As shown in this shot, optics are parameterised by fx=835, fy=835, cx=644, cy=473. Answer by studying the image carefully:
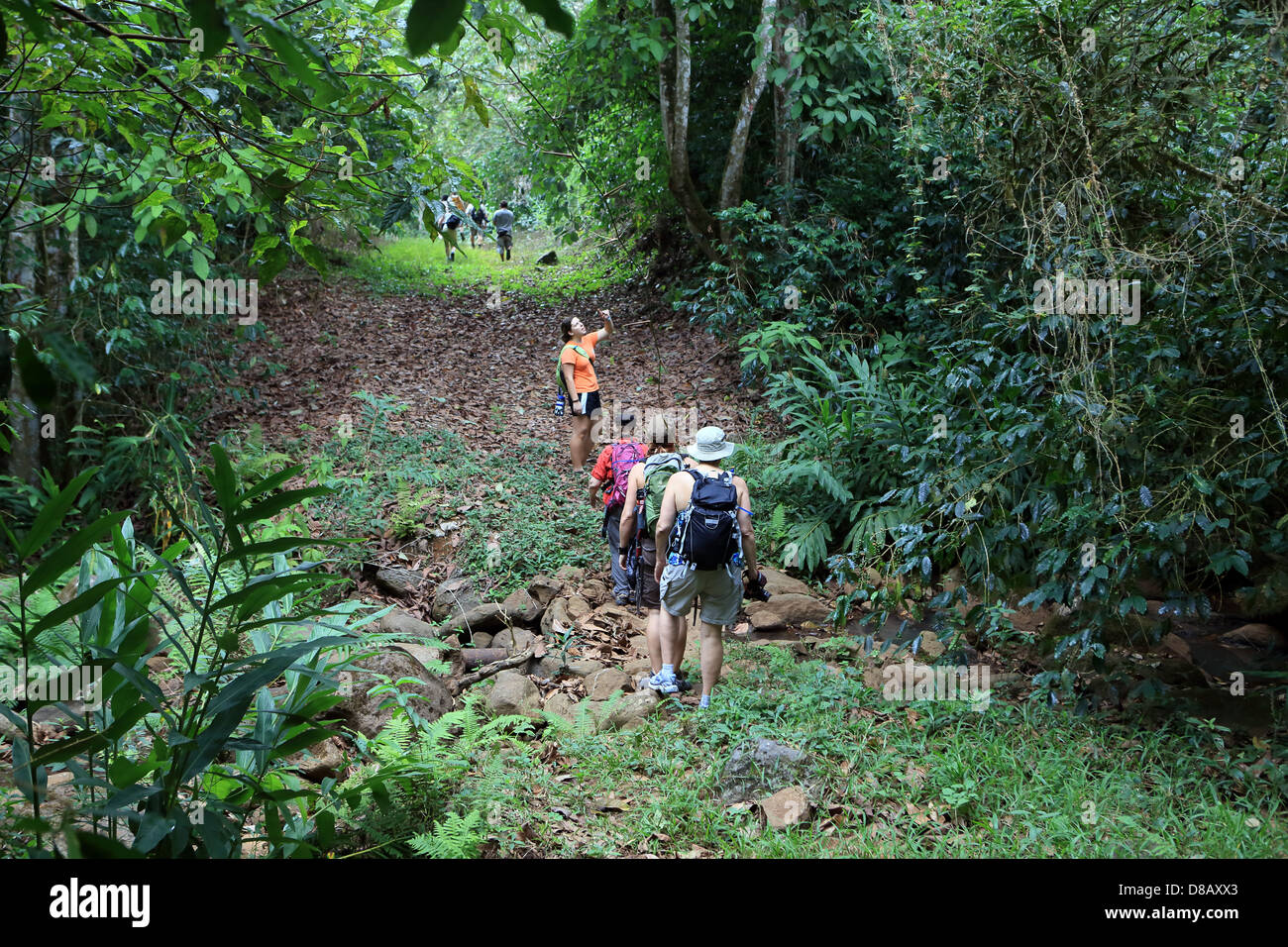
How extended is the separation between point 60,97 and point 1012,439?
5418 mm

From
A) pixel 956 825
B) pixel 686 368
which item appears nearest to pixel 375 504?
pixel 686 368

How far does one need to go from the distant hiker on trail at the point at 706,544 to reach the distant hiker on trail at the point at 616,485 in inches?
31.6

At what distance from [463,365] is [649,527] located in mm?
7702

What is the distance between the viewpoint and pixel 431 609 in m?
7.29

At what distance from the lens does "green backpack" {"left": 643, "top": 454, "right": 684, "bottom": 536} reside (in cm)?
591

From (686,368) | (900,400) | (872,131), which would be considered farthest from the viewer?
(686,368)

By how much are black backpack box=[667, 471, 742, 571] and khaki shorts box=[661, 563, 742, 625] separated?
11 cm

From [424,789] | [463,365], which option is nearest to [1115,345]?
[424,789]

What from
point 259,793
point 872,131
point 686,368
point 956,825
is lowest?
point 956,825

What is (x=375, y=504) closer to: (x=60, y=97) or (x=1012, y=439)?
(x=60, y=97)

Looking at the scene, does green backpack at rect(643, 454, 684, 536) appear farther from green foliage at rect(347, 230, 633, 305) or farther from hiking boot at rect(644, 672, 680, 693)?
green foliage at rect(347, 230, 633, 305)

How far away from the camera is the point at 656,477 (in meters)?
5.94

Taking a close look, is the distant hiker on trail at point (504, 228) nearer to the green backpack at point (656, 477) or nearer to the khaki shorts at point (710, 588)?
the green backpack at point (656, 477)

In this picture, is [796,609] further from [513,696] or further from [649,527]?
[513,696]
